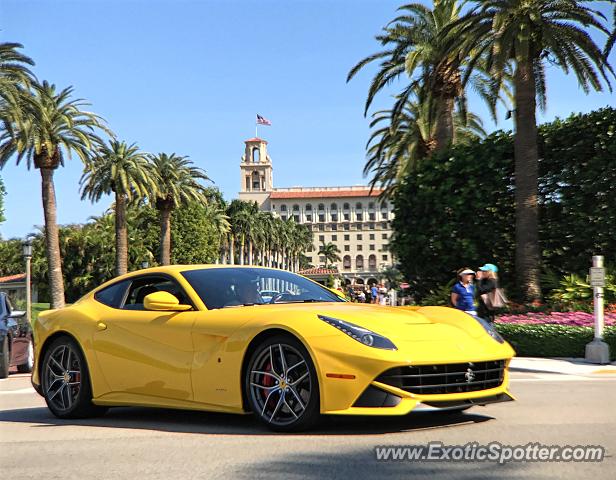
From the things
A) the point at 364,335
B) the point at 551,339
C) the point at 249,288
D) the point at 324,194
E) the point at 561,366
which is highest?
the point at 324,194

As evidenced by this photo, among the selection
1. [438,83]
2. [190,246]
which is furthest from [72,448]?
[190,246]

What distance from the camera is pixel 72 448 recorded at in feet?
20.1

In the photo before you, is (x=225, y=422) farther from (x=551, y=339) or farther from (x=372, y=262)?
(x=372, y=262)

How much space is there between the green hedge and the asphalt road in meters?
8.32

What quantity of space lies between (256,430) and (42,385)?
265 cm

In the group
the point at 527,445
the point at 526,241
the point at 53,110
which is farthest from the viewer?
the point at 53,110

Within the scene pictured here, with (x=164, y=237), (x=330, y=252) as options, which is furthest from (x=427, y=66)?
(x=330, y=252)

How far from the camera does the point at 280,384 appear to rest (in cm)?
621

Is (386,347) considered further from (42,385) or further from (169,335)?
(42,385)

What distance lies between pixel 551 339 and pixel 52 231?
2917 cm

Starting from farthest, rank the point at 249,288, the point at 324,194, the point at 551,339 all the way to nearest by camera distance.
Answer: the point at 324,194 → the point at 551,339 → the point at 249,288

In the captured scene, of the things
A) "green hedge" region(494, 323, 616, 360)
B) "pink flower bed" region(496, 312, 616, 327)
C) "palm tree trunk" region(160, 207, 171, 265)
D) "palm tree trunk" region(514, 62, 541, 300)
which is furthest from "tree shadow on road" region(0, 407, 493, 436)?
"palm tree trunk" region(160, 207, 171, 265)

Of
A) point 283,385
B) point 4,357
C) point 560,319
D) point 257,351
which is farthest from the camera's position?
point 560,319

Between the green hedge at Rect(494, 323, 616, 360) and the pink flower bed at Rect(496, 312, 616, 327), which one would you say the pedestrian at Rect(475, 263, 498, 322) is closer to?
the green hedge at Rect(494, 323, 616, 360)
